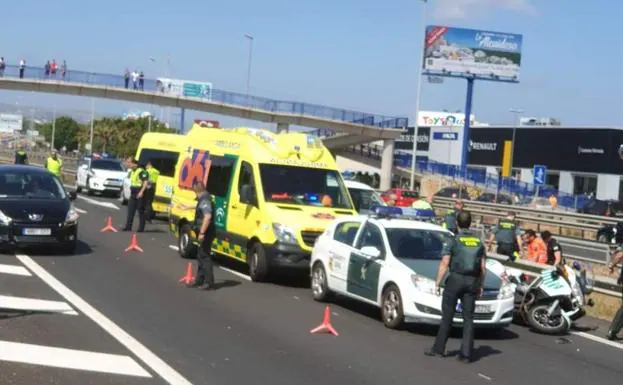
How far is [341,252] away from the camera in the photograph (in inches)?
504

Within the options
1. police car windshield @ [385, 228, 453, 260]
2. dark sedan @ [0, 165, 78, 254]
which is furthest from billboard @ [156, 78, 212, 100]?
police car windshield @ [385, 228, 453, 260]

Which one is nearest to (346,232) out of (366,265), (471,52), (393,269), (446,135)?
(366,265)

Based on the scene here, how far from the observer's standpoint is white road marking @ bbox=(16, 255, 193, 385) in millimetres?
7926

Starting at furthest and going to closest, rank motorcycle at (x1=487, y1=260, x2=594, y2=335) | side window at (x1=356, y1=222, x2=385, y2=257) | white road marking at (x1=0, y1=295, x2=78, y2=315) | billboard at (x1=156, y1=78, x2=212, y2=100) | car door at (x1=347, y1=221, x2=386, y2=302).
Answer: billboard at (x1=156, y1=78, x2=212, y2=100), side window at (x1=356, y1=222, x2=385, y2=257), motorcycle at (x1=487, y1=260, x2=594, y2=335), car door at (x1=347, y1=221, x2=386, y2=302), white road marking at (x1=0, y1=295, x2=78, y2=315)

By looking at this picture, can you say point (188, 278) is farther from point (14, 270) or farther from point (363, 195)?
point (363, 195)

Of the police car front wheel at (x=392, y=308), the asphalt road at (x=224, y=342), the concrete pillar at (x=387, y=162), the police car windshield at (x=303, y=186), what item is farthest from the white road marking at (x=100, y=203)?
the concrete pillar at (x=387, y=162)

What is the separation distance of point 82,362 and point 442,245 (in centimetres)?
577

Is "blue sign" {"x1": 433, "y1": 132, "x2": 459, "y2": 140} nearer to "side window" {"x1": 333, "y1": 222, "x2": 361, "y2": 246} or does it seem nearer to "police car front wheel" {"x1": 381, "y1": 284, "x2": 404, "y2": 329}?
"side window" {"x1": 333, "y1": 222, "x2": 361, "y2": 246}

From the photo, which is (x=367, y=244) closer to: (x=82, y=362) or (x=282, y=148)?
(x=282, y=148)

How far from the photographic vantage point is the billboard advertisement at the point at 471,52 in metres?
61.2

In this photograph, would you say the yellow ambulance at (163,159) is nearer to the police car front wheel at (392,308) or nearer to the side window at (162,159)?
the side window at (162,159)

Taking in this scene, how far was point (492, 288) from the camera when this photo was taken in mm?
11195

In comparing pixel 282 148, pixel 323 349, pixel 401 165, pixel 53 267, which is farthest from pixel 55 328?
pixel 401 165

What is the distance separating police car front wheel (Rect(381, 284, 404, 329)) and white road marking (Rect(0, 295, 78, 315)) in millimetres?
3983
